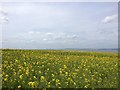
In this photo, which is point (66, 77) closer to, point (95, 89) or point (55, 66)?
point (95, 89)

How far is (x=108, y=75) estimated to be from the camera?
13398 mm

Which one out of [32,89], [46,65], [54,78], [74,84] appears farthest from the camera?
[46,65]

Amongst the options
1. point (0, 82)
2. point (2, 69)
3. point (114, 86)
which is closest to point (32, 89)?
point (0, 82)

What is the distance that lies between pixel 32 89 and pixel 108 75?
17.7ft

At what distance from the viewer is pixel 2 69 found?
12.2 m

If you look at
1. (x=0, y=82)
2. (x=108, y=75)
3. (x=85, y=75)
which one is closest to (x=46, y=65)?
(x=85, y=75)

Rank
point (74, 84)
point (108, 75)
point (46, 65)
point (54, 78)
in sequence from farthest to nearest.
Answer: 1. point (46, 65)
2. point (108, 75)
3. point (54, 78)
4. point (74, 84)

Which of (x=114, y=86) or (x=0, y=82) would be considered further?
(x=114, y=86)

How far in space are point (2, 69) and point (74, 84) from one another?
401cm

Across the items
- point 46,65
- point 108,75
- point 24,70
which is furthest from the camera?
point 46,65

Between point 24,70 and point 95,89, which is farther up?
point 24,70

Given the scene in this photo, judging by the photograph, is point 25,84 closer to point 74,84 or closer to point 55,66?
point 74,84

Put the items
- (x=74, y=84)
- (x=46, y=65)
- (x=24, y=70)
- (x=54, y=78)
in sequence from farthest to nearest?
(x=46, y=65), (x=24, y=70), (x=54, y=78), (x=74, y=84)

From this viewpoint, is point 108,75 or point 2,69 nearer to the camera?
point 2,69
